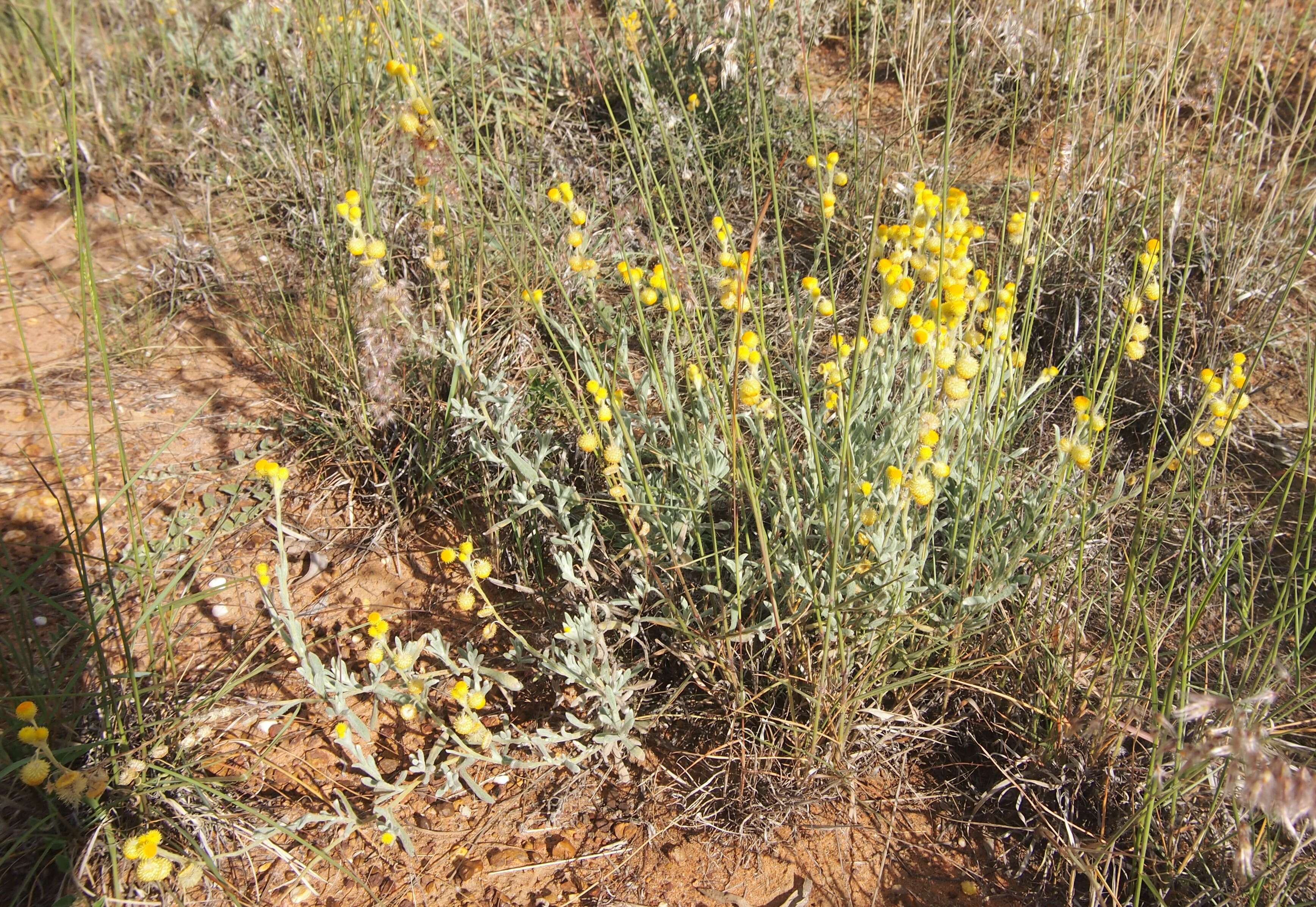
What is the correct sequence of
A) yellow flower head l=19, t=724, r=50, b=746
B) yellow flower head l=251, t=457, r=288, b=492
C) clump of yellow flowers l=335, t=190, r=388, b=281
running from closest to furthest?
yellow flower head l=19, t=724, r=50, b=746
yellow flower head l=251, t=457, r=288, b=492
clump of yellow flowers l=335, t=190, r=388, b=281

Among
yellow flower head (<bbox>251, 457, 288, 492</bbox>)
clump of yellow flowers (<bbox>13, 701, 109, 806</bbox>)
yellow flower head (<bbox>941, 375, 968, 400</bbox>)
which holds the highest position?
yellow flower head (<bbox>941, 375, 968, 400</bbox>)

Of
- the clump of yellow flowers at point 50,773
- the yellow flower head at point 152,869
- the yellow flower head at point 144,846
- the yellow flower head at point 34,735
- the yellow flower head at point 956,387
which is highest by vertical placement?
the yellow flower head at point 956,387

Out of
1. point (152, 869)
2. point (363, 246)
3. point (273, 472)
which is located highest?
point (363, 246)

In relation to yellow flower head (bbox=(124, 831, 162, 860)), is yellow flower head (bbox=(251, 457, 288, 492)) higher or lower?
higher

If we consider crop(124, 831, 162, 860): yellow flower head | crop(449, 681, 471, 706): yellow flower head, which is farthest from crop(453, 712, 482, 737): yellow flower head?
crop(124, 831, 162, 860): yellow flower head

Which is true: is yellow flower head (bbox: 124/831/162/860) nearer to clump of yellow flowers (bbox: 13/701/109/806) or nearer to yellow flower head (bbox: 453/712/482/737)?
clump of yellow flowers (bbox: 13/701/109/806)

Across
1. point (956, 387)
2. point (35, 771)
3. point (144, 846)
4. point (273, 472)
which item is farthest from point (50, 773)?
point (956, 387)

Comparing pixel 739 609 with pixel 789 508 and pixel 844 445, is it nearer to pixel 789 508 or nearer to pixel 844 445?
pixel 789 508

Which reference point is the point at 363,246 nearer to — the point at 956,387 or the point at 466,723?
the point at 466,723

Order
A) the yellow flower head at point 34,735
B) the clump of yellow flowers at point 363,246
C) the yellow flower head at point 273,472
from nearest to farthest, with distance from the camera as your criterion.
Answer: the yellow flower head at point 34,735 → the yellow flower head at point 273,472 → the clump of yellow flowers at point 363,246

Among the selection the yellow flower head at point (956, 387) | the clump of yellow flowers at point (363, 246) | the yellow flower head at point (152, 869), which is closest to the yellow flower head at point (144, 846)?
the yellow flower head at point (152, 869)

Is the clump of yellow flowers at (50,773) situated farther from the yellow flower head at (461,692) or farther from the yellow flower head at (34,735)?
the yellow flower head at (461,692)

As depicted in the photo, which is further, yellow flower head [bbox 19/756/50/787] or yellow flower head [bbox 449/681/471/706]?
yellow flower head [bbox 449/681/471/706]

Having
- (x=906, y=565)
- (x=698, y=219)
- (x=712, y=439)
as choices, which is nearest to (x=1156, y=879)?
(x=906, y=565)
